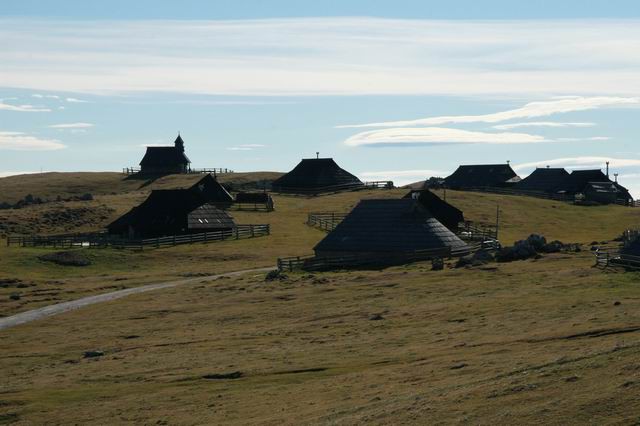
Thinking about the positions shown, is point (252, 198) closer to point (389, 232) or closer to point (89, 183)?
point (389, 232)

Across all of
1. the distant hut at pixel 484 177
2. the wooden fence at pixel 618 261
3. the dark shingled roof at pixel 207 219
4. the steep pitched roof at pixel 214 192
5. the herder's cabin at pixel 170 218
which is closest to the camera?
the wooden fence at pixel 618 261

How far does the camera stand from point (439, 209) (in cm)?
9675

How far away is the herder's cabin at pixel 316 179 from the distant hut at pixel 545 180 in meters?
23.5

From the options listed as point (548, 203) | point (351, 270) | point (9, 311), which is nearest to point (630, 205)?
point (548, 203)

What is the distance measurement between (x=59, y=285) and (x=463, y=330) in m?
33.0

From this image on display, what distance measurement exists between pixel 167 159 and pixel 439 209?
288ft

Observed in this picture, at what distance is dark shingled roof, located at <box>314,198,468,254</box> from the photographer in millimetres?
70562

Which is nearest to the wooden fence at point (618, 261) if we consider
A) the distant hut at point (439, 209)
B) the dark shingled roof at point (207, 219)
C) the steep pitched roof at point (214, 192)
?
the distant hut at point (439, 209)

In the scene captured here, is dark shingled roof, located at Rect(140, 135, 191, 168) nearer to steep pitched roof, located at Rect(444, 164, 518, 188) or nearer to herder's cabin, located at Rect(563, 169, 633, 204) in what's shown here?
steep pitched roof, located at Rect(444, 164, 518, 188)

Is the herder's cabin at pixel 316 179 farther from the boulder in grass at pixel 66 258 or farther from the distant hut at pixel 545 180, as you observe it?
the boulder in grass at pixel 66 258

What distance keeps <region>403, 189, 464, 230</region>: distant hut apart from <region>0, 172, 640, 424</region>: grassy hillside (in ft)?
88.6

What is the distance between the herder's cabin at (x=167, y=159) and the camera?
176m

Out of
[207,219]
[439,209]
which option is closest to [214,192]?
[207,219]

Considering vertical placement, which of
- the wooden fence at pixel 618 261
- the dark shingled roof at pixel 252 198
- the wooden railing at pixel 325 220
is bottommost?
the wooden fence at pixel 618 261
